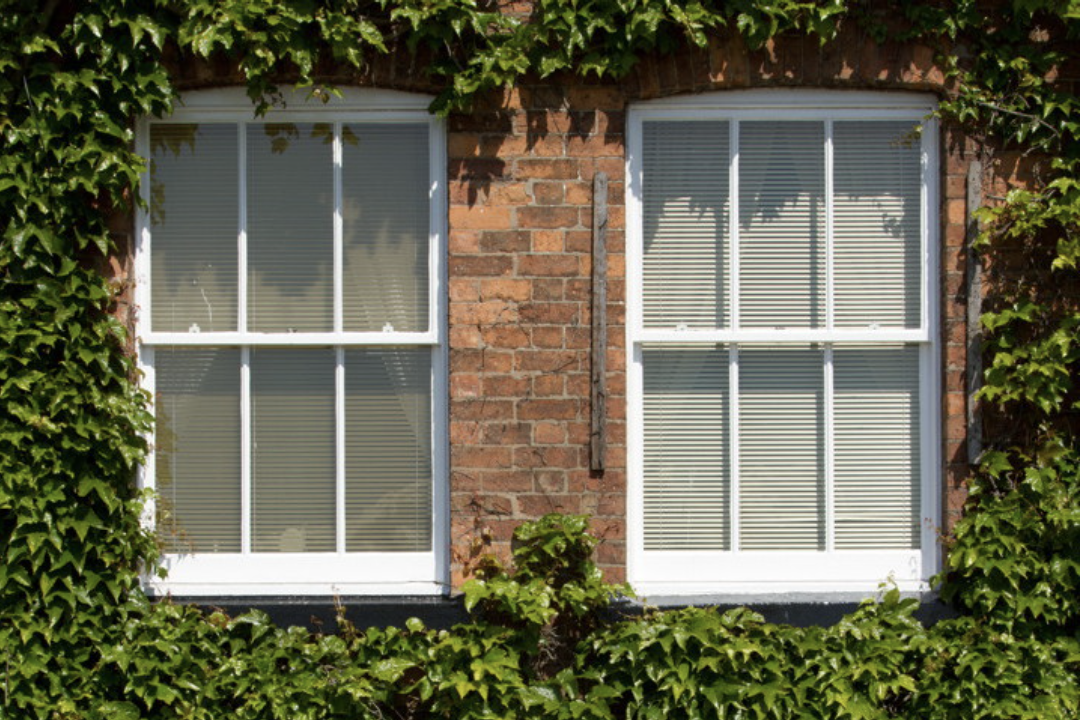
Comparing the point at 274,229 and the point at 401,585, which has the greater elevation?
the point at 274,229

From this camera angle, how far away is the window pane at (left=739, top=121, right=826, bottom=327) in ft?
17.6

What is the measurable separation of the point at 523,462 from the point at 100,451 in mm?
1704

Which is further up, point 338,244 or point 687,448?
point 338,244

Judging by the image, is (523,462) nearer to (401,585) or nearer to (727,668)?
(401,585)

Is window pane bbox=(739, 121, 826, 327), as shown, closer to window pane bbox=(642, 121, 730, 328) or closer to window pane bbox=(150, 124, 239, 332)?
window pane bbox=(642, 121, 730, 328)

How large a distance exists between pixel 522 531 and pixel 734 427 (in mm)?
1011

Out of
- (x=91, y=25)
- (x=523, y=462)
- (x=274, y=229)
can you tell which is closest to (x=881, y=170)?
(x=523, y=462)

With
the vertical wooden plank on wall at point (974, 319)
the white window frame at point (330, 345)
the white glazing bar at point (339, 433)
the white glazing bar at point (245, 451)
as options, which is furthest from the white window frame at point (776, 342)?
the white glazing bar at point (245, 451)

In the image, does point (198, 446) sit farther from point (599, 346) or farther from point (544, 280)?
→ point (599, 346)

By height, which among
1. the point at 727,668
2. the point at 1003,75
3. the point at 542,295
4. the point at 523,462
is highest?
the point at 1003,75

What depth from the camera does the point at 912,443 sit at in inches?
212

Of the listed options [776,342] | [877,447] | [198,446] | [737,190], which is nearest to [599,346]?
[776,342]

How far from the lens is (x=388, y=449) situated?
17.5 feet

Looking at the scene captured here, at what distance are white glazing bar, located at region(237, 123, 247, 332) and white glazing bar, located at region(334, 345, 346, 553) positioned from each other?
1.40ft
